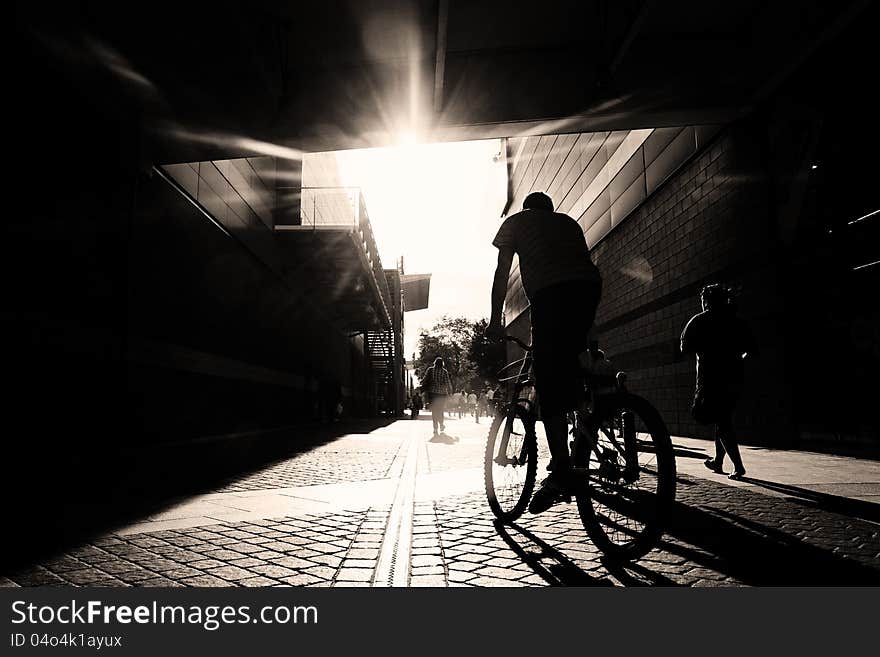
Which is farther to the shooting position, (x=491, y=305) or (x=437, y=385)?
(x=437, y=385)

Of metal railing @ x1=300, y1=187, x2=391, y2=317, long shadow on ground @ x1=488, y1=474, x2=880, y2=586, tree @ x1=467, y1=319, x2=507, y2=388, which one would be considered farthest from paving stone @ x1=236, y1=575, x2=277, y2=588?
tree @ x1=467, y1=319, x2=507, y2=388

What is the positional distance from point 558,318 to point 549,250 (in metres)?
0.40

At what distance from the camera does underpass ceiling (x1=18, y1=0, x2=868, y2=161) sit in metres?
7.09

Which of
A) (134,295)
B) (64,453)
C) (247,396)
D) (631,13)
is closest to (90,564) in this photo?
(64,453)

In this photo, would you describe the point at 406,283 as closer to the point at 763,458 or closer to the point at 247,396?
the point at 247,396

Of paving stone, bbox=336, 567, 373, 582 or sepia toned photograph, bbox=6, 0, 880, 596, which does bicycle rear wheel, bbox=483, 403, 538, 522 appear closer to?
sepia toned photograph, bbox=6, 0, 880, 596

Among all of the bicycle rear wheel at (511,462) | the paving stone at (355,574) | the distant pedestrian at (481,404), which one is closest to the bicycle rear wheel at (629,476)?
the bicycle rear wheel at (511,462)

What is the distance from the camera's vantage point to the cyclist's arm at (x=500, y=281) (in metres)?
3.40

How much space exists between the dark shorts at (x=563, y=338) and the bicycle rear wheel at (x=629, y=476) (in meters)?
0.21

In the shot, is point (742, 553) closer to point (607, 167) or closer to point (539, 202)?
point (539, 202)

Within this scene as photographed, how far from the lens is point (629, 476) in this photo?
284 centimetres

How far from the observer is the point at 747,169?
9250 millimetres

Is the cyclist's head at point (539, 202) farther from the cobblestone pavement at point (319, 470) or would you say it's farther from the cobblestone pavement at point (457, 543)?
the cobblestone pavement at point (319, 470)

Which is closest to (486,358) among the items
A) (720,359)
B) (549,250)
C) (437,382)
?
(437,382)
